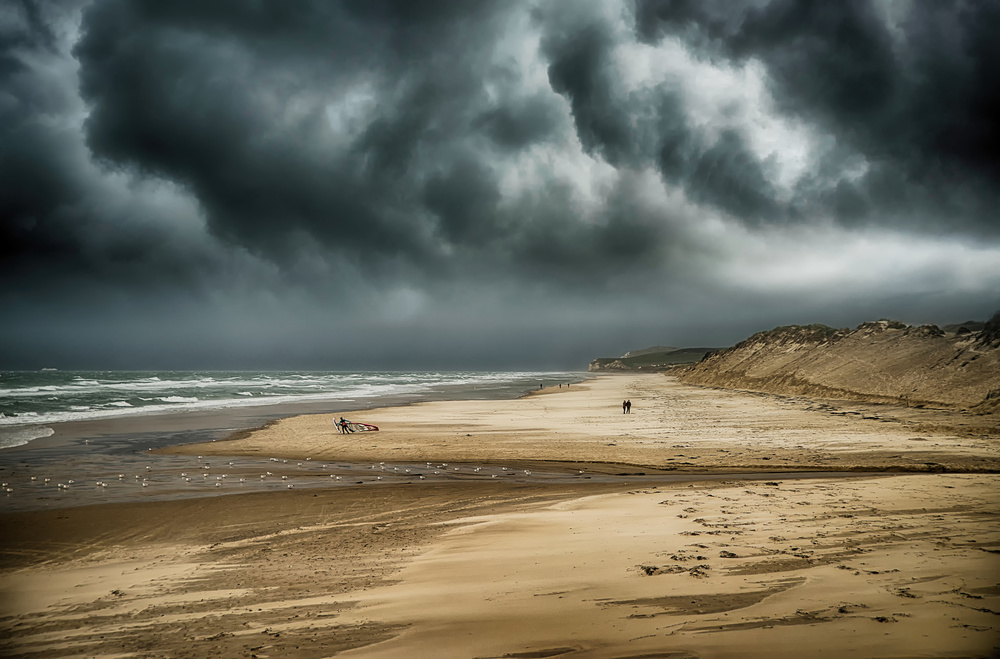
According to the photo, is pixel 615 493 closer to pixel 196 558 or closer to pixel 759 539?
pixel 759 539

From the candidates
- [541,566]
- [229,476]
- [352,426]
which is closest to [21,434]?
[352,426]

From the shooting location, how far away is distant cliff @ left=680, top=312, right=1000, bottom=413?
2731 cm

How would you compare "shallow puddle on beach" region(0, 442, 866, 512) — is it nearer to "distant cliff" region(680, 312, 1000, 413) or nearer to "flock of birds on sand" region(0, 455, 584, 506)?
"flock of birds on sand" region(0, 455, 584, 506)

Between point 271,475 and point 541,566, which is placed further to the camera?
point 271,475

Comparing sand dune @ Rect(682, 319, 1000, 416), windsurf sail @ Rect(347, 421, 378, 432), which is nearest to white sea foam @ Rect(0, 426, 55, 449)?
windsurf sail @ Rect(347, 421, 378, 432)

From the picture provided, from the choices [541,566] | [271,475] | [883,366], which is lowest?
[271,475]

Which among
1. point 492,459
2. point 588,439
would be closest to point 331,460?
point 492,459

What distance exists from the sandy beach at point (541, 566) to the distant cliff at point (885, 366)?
16.5 m

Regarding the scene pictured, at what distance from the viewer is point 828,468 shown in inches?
551

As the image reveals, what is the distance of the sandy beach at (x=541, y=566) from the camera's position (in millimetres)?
4684

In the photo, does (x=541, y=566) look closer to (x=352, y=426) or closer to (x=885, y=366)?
(x=352, y=426)

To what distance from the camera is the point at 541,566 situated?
259 inches

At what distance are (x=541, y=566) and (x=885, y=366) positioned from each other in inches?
1539

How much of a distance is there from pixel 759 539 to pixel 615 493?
14.1ft
